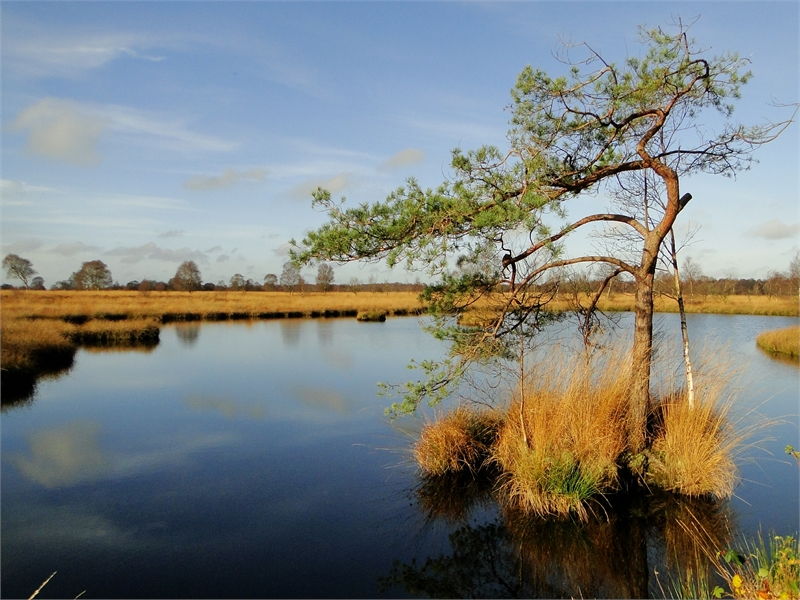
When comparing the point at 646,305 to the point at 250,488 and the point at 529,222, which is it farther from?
the point at 250,488

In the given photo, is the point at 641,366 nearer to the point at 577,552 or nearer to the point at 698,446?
the point at 698,446

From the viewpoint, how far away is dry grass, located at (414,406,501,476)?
25.0 ft

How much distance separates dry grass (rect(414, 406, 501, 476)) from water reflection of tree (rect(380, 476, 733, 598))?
A: 832 mm

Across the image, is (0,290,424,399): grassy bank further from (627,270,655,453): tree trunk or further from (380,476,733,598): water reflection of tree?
(380,476,733,598): water reflection of tree

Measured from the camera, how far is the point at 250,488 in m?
7.29

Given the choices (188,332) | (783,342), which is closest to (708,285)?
(783,342)

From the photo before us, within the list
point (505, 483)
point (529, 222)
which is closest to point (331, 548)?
point (505, 483)

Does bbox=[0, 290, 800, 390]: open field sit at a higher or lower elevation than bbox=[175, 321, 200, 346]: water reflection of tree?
higher

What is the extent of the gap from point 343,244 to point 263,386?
9.21 meters

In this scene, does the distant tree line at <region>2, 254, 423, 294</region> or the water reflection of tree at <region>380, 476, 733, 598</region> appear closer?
the water reflection of tree at <region>380, 476, 733, 598</region>

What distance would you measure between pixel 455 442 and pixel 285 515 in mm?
2547

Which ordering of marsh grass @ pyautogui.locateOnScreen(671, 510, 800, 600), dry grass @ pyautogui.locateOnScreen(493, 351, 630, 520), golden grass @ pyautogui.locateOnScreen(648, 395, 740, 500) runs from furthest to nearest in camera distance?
golden grass @ pyautogui.locateOnScreen(648, 395, 740, 500) < dry grass @ pyautogui.locateOnScreen(493, 351, 630, 520) < marsh grass @ pyautogui.locateOnScreen(671, 510, 800, 600)

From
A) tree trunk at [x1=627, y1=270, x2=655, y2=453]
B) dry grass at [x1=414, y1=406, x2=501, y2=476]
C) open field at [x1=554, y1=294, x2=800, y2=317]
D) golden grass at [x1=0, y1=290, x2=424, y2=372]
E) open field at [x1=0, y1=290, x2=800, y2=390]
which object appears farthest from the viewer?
open field at [x1=554, y1=294, x2=800, y2=317]

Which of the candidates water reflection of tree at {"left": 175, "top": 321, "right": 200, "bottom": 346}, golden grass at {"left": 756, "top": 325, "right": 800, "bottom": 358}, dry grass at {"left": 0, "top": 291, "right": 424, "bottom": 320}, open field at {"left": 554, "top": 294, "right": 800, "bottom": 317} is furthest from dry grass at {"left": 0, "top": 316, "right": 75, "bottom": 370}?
open field at {"left": 554, "top": 294, "right": 800, "bottom": 317}
